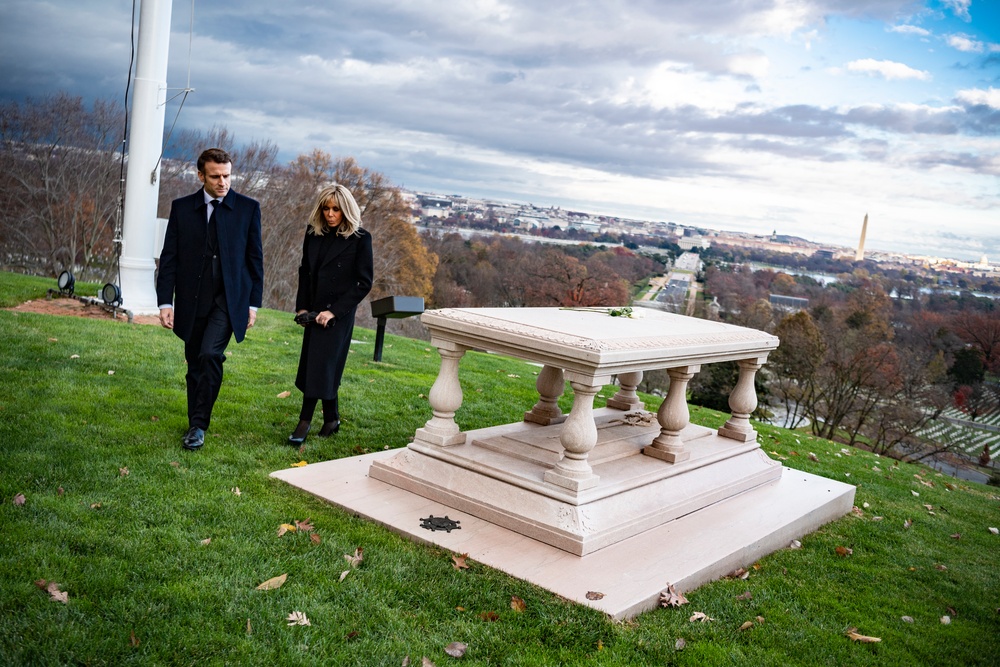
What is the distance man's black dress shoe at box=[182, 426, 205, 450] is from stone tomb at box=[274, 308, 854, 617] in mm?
726

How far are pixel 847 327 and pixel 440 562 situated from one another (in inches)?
1018

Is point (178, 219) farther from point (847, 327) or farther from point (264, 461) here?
point (847, 327)

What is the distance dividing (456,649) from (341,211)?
346 cm

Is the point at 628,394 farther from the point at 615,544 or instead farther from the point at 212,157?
the point at 212,157

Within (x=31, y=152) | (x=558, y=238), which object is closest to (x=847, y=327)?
(x=558, y=238)

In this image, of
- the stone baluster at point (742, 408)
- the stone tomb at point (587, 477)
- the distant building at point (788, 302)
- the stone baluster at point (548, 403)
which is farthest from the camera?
the distant building at point (788, 302)

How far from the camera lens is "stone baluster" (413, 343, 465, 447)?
5117 mm

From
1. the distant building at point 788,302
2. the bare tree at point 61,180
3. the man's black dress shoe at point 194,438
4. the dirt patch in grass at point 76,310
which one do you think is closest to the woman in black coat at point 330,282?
the man's black dress shoe at point 194,438

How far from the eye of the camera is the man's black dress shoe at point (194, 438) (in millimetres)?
5262

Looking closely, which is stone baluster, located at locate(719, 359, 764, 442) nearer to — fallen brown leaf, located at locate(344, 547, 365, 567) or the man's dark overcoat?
fallen brown leaf, located at locate(344, 547, 365, 567)

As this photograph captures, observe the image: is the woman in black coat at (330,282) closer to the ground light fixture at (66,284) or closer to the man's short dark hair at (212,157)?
the man's short dark hair at (212,157)

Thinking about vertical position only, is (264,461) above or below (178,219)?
below

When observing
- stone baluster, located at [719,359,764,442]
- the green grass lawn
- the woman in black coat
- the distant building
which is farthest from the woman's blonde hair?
the distant building

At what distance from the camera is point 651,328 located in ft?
18.5
